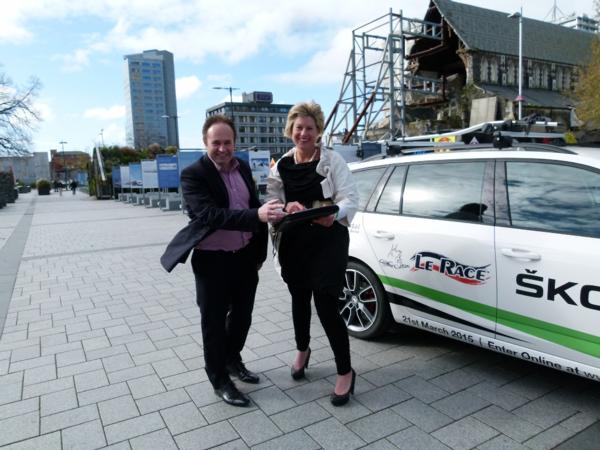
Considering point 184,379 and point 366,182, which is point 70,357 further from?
point 366,182

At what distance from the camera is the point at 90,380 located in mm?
3588

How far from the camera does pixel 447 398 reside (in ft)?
10.3

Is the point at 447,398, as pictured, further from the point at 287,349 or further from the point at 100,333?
the point at 100,333

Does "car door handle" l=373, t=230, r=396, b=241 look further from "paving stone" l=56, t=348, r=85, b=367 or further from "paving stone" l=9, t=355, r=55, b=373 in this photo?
"paving stone" l=9, t=355, r=55, b=373

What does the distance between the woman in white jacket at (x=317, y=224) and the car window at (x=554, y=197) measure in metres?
1.09

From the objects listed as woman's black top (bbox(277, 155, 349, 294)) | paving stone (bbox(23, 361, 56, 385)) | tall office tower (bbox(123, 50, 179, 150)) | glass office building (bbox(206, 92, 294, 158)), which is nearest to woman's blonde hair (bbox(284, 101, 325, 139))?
woman's black top (bbox(277, 155, 349, 294))

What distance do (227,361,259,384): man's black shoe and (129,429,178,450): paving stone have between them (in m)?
0.73

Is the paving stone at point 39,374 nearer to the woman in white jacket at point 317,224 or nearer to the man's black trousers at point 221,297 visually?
the man's black trousers at point 221,297

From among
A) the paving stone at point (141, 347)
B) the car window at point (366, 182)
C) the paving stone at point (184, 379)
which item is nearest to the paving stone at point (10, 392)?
the paving stone at point (141, 347)

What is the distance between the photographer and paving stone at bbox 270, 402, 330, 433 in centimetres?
287

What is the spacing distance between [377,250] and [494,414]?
1.46m

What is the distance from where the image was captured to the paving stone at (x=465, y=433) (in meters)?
2.65

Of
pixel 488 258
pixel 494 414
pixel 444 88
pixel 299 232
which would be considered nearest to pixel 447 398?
pixel 494 414

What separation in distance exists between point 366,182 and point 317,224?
1488mm
